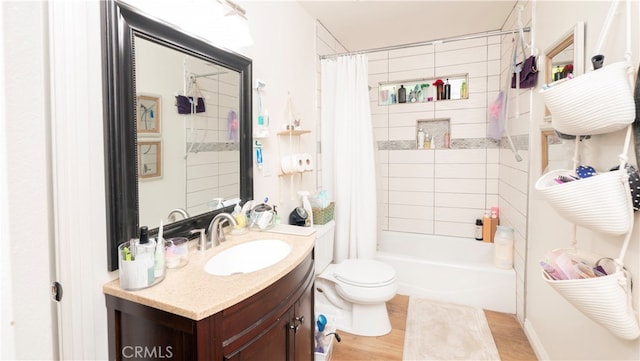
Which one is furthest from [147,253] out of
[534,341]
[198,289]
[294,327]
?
[534,341]

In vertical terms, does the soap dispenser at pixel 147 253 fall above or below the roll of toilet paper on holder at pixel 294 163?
below

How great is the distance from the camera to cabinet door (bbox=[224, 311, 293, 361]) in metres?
1.05

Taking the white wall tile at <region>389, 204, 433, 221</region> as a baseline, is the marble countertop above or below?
above

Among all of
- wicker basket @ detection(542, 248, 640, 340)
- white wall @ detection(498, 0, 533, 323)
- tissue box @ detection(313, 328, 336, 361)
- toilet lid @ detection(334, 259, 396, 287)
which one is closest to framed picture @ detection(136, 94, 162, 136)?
tissue box @ detection(313, 328, 336, 361)

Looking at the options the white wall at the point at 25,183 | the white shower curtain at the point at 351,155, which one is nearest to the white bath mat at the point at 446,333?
the white shower curtain at the point at 351,155

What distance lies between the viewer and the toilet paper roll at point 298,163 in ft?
7.41

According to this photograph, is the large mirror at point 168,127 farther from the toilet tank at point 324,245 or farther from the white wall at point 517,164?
the white wall at point 517,164

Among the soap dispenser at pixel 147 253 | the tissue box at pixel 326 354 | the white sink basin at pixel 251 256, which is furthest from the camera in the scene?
the tissue box at pixel 326 354

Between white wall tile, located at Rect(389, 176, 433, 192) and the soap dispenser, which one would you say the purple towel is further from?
white wall tile, located at Rect(389, 176, 433, 192)

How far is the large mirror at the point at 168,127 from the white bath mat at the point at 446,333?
1.50 m

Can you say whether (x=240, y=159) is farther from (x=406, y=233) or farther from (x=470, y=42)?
(x=470, y=42)

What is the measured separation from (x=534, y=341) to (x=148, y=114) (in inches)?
102

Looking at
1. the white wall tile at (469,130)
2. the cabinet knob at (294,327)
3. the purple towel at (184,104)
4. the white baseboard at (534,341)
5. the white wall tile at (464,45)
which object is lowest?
the white baseboard at (534,341)

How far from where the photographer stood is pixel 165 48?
1.27m
